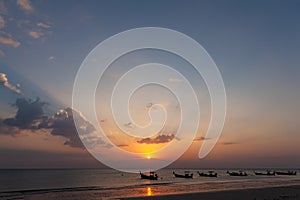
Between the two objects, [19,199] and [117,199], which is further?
[19,199]

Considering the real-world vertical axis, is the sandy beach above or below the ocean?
below

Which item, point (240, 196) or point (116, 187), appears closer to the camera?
point (240, 196)

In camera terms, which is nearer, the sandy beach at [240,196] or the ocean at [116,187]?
the sandy beach at [240,196]

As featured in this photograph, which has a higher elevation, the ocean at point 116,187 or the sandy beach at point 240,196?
the ocean at point 116,187

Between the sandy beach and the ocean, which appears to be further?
the ocean

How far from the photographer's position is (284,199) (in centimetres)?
3216

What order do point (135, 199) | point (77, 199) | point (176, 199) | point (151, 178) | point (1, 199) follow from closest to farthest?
1. point (176, 199)
2. point (135, 199)
3. point (77, 199)
4. point (1, 199)
5. point (151, 178)

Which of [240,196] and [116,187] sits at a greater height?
[116,187]

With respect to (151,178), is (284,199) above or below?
below

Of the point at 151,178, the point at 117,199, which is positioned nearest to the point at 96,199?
the point at 117,199

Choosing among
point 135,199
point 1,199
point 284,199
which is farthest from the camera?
point 1,199

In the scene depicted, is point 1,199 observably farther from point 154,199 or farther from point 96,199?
point 154,199

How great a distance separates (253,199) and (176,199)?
9.12 meters

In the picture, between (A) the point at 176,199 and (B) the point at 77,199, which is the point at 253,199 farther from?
(B) the point at 77,199
